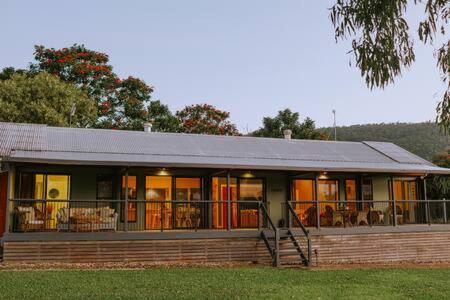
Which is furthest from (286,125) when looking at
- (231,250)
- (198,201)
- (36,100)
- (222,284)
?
(222,284)

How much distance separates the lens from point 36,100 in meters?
25.9

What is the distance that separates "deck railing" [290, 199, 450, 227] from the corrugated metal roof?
130cm

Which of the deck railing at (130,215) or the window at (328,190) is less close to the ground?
the window at (328,190)

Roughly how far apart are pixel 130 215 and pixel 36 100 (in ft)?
40.3

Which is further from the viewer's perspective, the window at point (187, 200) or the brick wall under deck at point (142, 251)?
the window at point (187, 200)

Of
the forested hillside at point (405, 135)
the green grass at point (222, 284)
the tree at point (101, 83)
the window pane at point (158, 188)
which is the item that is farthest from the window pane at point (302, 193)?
the forested hillside at point (405, 135)

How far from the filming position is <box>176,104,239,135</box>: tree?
35.0m

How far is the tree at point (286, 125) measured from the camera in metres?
35.3

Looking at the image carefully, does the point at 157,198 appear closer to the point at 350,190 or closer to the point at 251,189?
the point at 251,189

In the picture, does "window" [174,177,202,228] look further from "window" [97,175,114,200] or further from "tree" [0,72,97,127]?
"tree" [0,72,97,127]

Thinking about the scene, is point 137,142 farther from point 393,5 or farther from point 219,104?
point 219,104

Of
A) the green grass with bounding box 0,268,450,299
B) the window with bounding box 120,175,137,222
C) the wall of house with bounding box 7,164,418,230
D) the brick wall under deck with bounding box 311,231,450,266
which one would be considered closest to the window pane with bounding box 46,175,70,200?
the wall of house with bounding box 7,164,418,230

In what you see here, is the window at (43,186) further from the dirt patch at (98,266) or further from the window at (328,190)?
the window at (328,190)

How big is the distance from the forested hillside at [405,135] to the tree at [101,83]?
30227 millimetres
